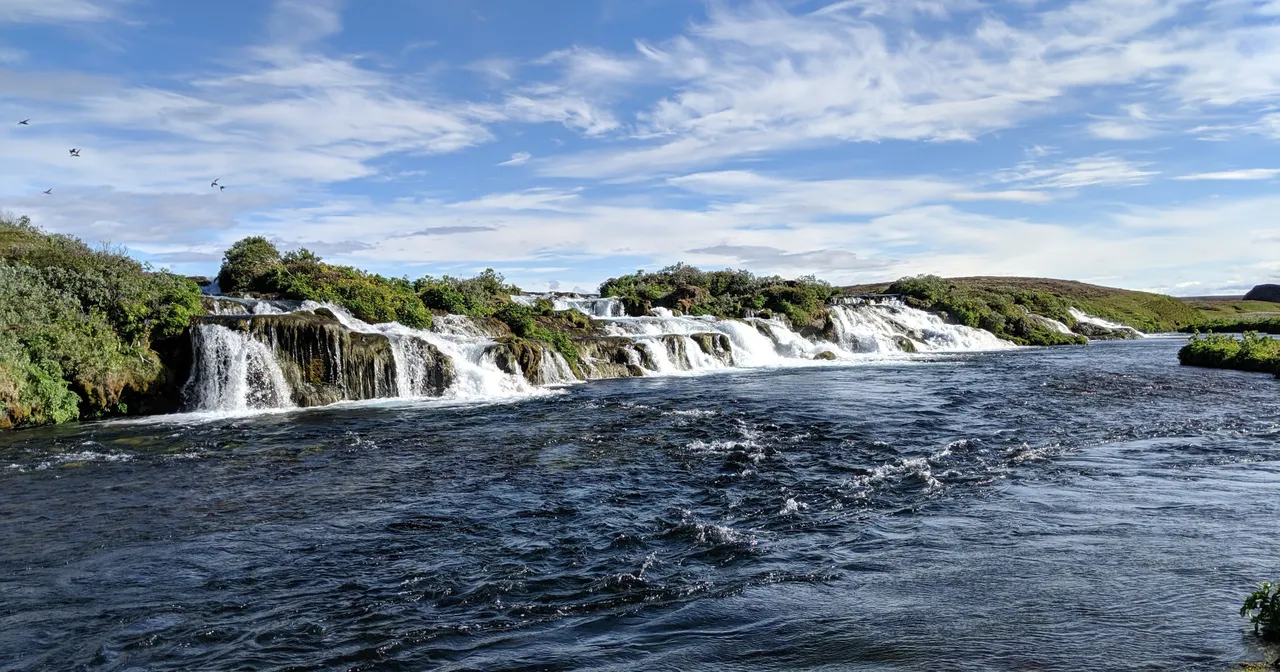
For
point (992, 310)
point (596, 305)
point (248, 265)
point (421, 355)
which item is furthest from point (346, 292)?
point (992, 310)

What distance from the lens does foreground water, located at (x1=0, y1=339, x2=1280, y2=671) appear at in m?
6.95

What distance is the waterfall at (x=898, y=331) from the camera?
53.9 metres

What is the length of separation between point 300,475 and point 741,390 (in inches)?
685

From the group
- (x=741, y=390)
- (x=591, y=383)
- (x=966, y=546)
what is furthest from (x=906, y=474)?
(x=591, y=383)

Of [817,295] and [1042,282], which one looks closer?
[817,295]

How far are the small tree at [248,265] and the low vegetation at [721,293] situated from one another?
75.1 feet

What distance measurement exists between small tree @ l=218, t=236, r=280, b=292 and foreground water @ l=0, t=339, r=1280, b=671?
18364 millimetres

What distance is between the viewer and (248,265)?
3756 cm

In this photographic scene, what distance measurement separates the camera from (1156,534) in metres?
9.55

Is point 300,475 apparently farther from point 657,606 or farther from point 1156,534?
A: point 1156,534

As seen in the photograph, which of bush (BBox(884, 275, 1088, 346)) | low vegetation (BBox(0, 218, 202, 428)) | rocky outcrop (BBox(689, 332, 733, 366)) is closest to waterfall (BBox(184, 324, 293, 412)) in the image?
low vegetation (BBox(0, 218, 202, 428))

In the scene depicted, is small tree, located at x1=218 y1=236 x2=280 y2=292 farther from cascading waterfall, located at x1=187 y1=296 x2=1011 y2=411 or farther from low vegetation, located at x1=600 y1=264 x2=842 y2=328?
low vegetation, located at x1=600 y1=264 x2=842 y2=328

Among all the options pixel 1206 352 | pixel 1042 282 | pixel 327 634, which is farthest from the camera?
pixel 1042 282


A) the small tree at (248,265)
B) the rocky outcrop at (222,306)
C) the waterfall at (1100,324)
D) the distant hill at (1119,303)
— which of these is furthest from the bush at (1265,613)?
the waterfall at (1100,324)
